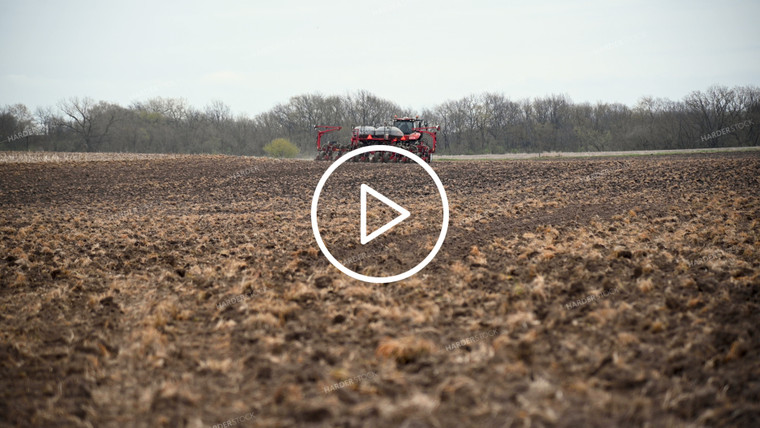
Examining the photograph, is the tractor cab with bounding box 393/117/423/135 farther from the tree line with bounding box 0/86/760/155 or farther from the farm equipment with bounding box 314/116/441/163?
the tree line with bounding box 0/86/760/155

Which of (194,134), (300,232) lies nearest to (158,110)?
(194,134)

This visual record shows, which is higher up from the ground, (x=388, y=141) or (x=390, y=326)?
(x=388, y=141)

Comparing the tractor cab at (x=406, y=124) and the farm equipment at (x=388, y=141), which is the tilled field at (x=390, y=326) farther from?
the tractor cab at (x=406, y=124)

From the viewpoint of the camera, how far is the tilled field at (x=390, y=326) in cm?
327

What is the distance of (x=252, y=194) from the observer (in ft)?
55.0

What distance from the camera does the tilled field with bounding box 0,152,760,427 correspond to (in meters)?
3.27

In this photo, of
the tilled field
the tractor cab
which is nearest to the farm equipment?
the tractor cab

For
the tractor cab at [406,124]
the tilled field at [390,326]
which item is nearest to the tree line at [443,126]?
the tractor cab at [406,124]

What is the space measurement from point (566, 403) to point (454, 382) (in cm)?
78

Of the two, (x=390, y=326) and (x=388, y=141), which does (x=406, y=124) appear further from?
(x=390, y=326)

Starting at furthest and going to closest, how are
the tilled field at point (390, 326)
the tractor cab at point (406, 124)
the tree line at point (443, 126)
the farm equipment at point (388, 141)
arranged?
the tree line at point (443, 126) < the tractor cab at point (406, 124) < the farm equipment at point (388, 141) < the tilled field at point (390, 326)

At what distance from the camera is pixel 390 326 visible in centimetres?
468

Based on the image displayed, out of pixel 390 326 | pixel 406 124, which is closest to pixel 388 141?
pixel 406 124

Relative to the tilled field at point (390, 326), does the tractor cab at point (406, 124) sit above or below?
above
